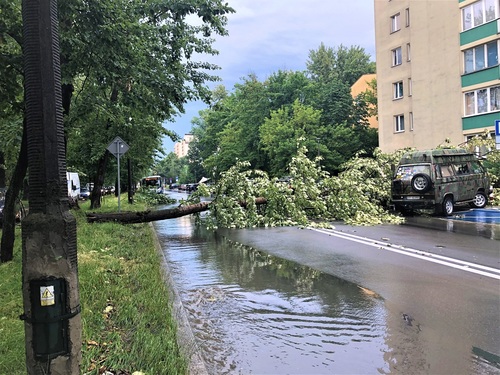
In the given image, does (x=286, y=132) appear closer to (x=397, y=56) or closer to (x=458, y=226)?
(x=397, y=56)

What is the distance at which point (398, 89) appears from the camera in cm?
3450

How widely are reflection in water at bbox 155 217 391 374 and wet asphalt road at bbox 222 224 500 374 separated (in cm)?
29

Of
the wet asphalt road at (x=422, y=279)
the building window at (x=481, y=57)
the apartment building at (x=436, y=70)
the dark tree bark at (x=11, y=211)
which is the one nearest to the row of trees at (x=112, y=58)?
the dark tree bark at (x=11, y=211)

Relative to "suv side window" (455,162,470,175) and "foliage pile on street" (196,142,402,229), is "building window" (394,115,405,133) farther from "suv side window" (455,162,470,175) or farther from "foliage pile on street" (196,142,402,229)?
"foliage pile on street" (196,142,402,229)

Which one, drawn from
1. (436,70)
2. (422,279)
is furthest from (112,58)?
(436,70)

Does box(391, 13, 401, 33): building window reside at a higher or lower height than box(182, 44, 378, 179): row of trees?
higher

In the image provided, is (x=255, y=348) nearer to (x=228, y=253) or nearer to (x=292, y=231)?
(x=228, y=253)

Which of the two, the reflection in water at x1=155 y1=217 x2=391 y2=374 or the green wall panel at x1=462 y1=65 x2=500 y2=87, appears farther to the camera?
the green wall panel at x1=462 y1=65 x2=500 y2=87

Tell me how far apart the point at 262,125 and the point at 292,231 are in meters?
29.1

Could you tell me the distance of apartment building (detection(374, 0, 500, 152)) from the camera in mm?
27312

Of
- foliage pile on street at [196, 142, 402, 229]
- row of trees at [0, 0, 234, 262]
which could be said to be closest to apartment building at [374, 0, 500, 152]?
foliage pile on street at [196, 142, 402, 229]

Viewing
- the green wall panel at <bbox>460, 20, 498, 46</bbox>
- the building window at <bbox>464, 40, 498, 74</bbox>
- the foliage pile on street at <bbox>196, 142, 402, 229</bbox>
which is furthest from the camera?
the building window at <bbox>464, 40, 498, 74</bbox>

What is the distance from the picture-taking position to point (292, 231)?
13102 millimetres

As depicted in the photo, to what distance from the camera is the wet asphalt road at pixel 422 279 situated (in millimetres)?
4117
